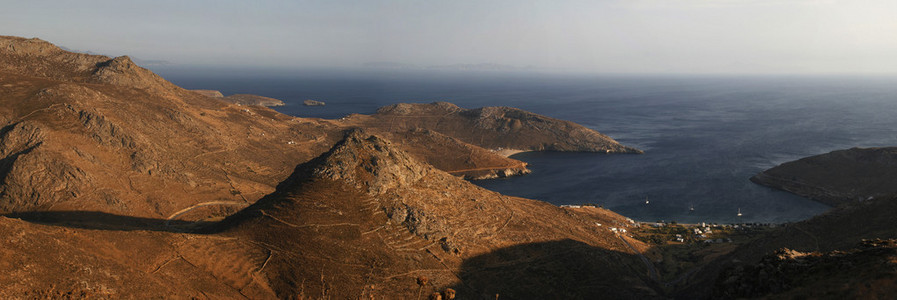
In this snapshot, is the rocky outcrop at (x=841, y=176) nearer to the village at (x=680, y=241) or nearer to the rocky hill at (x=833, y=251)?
the rocky hill at (x=833, y=251)

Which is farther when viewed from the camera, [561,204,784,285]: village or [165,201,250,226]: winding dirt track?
[165,201,250,226]: winding dirt track

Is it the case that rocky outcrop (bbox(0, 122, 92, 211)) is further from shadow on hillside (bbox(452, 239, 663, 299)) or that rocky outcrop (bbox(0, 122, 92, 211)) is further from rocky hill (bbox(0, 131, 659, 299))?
shadow on hillside (bbox(452, 239, 663, 299))

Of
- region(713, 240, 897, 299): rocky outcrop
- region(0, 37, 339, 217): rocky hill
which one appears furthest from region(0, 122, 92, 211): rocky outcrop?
region(713, 240, 897, 299): rocky outcrop

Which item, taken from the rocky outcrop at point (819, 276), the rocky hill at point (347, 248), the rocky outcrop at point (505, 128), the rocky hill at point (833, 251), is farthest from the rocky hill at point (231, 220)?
the rocky outcrop at point (505, 128)

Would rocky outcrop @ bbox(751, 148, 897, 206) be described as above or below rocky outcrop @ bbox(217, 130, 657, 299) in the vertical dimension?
below

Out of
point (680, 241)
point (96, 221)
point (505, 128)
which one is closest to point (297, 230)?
point (96, 221)

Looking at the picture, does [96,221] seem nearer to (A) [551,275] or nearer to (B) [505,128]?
(A) [551,275]
